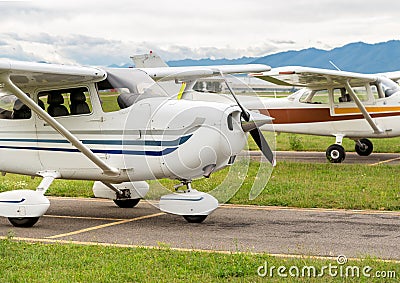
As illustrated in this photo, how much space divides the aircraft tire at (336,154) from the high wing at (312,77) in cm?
191

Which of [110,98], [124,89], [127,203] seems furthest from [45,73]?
[127,203]

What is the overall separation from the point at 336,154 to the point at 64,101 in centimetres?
1162

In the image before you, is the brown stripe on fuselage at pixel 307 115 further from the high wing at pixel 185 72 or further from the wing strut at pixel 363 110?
the high wing at pixel 185 72

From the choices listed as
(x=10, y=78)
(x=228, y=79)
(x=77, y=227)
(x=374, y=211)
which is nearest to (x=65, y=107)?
(x=10, y=78)

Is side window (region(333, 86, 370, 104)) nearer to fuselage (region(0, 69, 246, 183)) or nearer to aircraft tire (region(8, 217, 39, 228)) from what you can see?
fuselage (region(0, 69, 246, 183))

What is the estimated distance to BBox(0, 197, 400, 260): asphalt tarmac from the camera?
941cm

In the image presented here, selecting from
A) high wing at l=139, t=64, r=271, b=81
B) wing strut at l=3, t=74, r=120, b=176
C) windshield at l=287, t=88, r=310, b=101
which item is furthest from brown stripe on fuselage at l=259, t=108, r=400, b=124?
wing strut at l=3, t=74, r=120, b=176

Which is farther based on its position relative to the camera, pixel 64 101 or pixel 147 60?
pixel 147 60

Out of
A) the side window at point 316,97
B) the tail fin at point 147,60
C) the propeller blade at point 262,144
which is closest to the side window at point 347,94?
the side window at point 316,97

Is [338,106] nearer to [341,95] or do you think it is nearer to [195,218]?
[341,95]

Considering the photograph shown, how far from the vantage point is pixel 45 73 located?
35.8 feet

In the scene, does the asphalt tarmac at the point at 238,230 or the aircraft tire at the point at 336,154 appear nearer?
the asphalt tarmac at the point at 238,230

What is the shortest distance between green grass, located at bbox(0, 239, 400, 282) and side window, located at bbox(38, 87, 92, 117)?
3.37 metres

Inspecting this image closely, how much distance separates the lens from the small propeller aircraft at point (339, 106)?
21656mm
